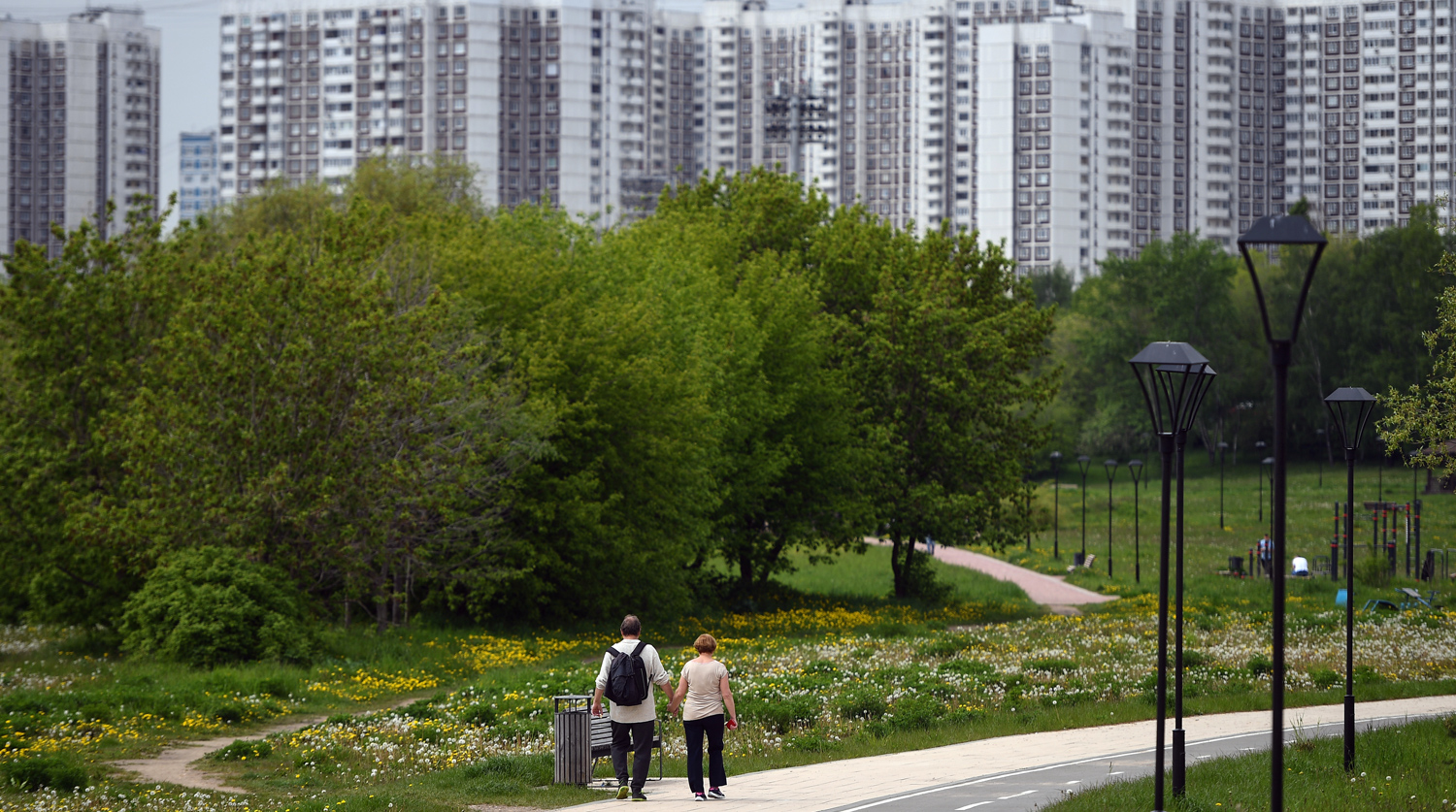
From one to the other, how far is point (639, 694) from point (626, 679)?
19 centimetres

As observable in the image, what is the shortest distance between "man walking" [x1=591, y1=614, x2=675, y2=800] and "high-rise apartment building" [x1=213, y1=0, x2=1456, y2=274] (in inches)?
4797

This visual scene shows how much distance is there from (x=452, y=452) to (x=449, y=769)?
48.6 ft

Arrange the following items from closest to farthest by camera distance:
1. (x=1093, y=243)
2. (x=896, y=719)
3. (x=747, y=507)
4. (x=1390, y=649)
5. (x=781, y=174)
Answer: (x=896, y=719) → (x=1390, y=649) → (x=747, y=507) → (x=781, y=174) → (x=1093, y=243)

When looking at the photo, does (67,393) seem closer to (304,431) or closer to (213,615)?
(304,431)

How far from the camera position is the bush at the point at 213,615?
24875 mm

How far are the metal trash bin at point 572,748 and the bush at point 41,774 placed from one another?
5.02 meters

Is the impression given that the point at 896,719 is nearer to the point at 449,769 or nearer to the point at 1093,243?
the point at 449,769

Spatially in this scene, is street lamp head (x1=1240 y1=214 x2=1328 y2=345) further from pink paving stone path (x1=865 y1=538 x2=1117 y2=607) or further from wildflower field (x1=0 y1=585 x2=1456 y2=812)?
pink paving stone path (x1=865 y1=538 x2=1117 y2=607)

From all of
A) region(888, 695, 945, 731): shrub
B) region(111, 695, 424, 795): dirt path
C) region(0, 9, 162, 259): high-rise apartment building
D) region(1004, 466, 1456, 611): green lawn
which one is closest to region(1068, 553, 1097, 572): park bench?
region(1004, 466, 1456, 611): green lawn

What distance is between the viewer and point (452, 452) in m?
29.9

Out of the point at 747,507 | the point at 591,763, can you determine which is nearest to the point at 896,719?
the point at 591,763

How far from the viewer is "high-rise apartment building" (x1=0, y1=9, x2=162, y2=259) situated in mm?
148750

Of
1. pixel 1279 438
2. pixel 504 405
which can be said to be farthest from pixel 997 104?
pixel 1279 438

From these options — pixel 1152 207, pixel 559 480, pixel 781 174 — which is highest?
pixel 1152 207
